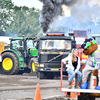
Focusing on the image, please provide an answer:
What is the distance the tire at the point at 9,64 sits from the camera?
21.6m

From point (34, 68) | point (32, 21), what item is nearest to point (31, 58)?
point (34, 68)

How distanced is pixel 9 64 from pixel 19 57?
100cm

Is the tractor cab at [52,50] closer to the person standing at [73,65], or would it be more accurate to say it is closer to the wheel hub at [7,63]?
the wheel hub at [7,63]

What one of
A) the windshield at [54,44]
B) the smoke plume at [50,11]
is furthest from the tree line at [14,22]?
the windshield at [54,44]

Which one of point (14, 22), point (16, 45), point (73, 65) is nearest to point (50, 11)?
point (16, 45)

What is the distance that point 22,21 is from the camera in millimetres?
102625

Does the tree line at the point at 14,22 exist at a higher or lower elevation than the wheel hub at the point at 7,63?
higher

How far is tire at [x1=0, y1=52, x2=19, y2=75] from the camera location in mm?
21594

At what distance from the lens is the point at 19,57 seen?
21.8 meters

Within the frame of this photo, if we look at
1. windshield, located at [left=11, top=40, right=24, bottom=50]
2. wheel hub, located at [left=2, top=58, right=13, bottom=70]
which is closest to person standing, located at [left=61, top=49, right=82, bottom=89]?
windshield, located at [left=11, top=40, right=24, bottom=50]

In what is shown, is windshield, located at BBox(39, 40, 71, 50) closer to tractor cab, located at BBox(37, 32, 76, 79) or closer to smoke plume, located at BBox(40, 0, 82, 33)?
tractor cab, located at BBox(37, 32, 76, 79)

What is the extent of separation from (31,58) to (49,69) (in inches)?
126

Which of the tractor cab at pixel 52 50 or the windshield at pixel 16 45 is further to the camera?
the windshield at pixel 16 45

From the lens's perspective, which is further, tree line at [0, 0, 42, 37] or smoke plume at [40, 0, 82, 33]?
tree line at [0, 0, 42, 37]
